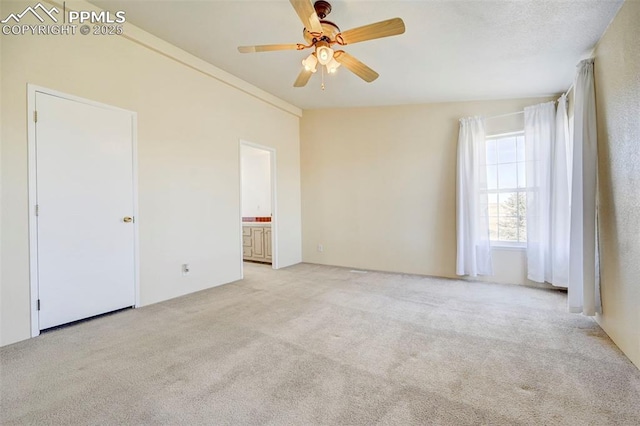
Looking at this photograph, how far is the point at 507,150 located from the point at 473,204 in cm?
94

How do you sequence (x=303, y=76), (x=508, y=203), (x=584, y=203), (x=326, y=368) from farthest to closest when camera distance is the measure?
(x=508, y=203) → (x=303, y=76) → (x=584, y=203) → (x=326, y=368)

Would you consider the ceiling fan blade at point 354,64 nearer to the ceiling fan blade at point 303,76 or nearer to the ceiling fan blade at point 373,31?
the ceiling fan blade at point 373,31

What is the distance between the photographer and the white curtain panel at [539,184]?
373cm

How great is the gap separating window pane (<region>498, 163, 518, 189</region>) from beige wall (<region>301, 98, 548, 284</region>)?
0.53 m

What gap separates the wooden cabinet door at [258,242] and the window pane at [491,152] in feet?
13.7

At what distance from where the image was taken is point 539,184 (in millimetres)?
3785

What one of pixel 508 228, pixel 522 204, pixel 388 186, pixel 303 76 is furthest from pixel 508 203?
pixel 303 76

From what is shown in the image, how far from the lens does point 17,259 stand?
92.7 inches

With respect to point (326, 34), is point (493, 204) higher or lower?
lower

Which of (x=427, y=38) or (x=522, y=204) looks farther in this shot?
(x=522, y=204)

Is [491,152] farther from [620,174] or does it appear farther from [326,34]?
[326,34]

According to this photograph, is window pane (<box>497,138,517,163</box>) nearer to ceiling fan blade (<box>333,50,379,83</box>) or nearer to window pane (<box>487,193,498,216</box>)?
window pane (<box>487,193,498,216</box>)

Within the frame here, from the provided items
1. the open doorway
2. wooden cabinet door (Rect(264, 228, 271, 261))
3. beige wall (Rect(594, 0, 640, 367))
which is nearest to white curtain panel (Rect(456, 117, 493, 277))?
beige wall (Rect(594, 0, 640, 367))

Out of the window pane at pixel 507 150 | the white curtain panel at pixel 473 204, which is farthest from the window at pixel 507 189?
A: the white curtain panel at pixel 473 204
